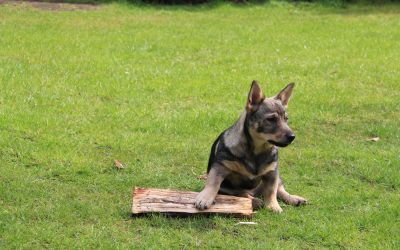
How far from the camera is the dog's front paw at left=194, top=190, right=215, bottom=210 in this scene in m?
6.87

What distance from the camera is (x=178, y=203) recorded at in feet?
22.9

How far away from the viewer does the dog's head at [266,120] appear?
22.3ft

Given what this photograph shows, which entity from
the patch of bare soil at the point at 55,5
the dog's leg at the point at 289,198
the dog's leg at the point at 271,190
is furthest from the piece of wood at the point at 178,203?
the patch of bare soil at the point at 55,5

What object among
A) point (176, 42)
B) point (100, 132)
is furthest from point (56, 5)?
point (100, 132)

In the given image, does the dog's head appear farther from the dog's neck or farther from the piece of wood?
the piece of wood

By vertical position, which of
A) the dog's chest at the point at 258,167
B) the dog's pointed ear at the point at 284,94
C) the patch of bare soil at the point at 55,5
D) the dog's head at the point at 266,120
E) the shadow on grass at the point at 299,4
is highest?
the dog's pointed ear at the point at 284,94

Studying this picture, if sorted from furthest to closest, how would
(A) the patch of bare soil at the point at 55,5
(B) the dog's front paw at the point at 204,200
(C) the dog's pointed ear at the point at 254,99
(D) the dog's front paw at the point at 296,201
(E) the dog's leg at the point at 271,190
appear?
(A) the patch of bare soil at the point at 55,5 → (D) the dog's front paw at the point at 296,201 → (E) the dog's leg at the point at 271,190 → (C) the dog's pointed ear at the point at 254,99 → (B) the dog's front paw at the point at 204,200

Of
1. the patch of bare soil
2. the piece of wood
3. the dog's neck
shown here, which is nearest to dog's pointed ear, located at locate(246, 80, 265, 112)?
the dog's neck

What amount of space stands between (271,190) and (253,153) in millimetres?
420

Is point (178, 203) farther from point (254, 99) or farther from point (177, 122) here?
point (177, 122)

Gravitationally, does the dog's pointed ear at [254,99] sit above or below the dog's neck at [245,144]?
above

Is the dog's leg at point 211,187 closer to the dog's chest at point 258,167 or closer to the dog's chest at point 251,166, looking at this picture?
the dog's chest at point 251,166

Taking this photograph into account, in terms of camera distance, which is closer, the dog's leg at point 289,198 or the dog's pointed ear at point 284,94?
the dog's pointed ear at point 284,94

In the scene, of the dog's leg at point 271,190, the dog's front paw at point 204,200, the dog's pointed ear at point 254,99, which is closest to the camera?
the dog's front paw at point 204,200
